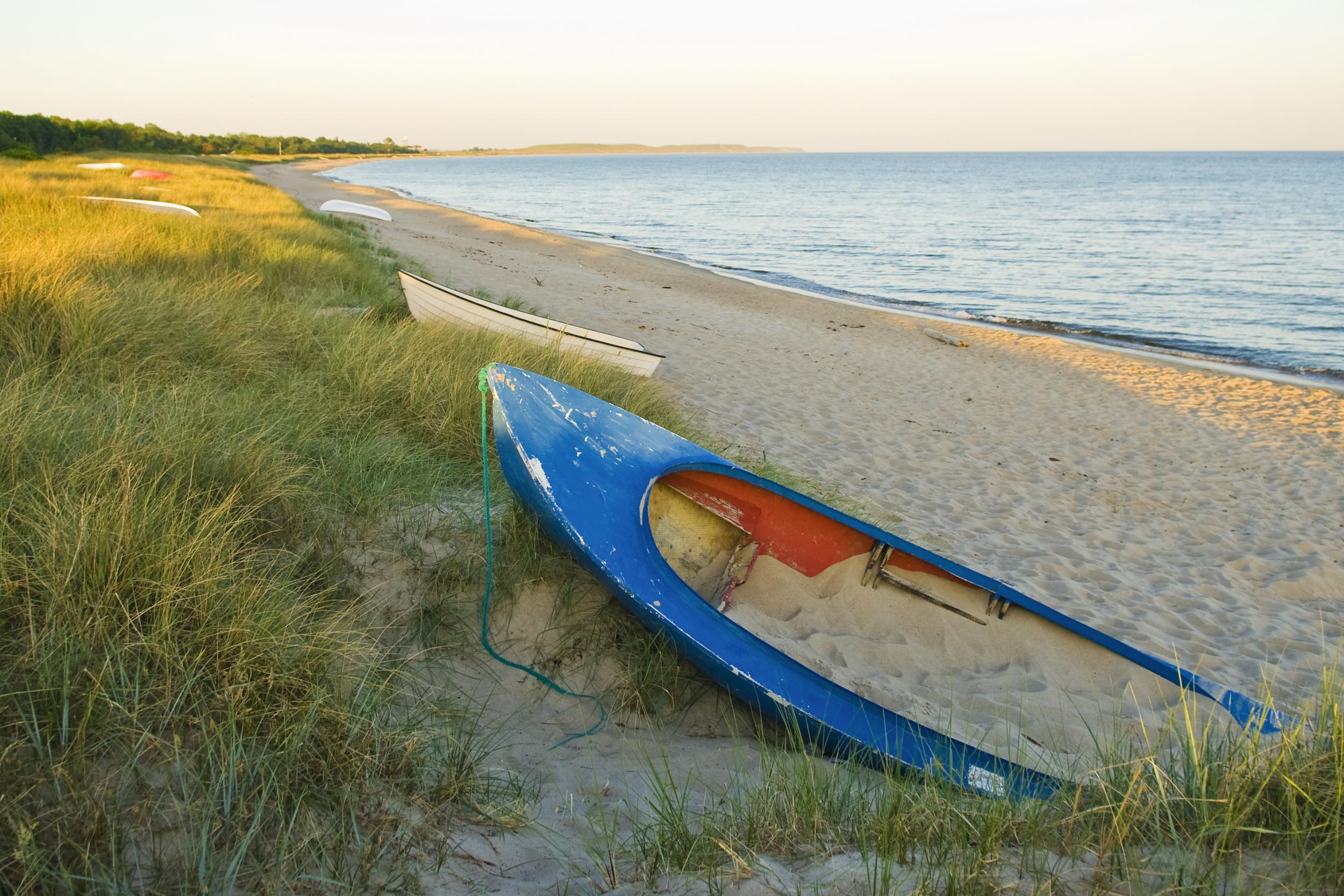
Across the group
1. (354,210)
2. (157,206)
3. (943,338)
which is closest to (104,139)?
(354,210)

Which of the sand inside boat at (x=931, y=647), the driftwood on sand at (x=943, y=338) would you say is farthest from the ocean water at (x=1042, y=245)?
the sand inside boat at (x=931, y=647)

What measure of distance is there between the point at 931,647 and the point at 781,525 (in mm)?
878

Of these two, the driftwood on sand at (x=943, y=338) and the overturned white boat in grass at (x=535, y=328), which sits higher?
the overturned white boat in grass at (x=535, y=328)

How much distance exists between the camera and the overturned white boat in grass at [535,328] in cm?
688

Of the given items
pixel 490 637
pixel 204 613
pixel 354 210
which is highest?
pixel 354 210

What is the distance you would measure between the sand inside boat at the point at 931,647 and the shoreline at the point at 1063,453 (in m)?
0.78

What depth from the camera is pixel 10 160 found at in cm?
2417

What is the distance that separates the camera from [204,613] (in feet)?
7.23

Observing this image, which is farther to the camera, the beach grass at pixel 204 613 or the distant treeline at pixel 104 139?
the distant treeline at pixel 104 139

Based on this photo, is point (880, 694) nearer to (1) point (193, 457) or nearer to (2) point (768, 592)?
(2) point (768, 592)

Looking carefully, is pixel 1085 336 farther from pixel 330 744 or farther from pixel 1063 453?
pixel 330 744

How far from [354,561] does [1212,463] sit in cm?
737

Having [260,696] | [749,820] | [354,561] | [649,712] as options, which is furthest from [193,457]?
[749,820]

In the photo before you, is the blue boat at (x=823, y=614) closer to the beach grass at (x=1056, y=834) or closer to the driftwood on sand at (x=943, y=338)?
the beach grass at (x=1056, y=834)
